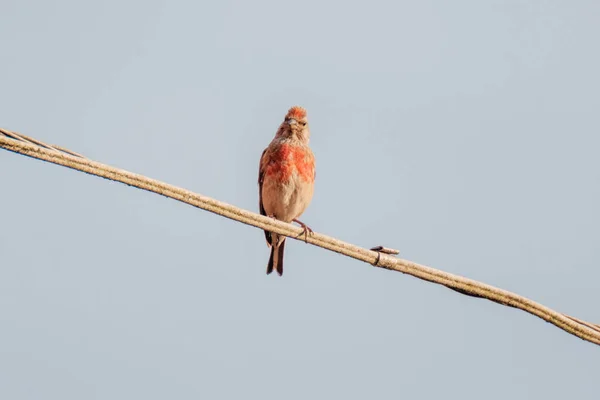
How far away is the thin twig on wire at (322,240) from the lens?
416 centimetres

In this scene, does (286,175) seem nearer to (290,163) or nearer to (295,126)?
(290,163)

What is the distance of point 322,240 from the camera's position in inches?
193

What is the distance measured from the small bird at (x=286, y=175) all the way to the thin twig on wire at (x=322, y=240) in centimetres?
437

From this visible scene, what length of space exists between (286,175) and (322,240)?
4.53 metres

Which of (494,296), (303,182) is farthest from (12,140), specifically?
(303,182)

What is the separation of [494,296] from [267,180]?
5211mm

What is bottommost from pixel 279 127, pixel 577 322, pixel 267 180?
pixel 577 322

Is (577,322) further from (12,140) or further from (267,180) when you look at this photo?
(267,180)

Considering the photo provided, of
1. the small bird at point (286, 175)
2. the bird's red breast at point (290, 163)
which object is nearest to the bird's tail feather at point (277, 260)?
the small bird at point (286, 175)

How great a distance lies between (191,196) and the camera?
4453 millimetres

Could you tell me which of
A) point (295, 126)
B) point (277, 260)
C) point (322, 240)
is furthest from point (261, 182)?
point (322, 240)

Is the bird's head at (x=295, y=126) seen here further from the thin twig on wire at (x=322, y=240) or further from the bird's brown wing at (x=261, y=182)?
the thin twig on wire at (x=322, y=240)

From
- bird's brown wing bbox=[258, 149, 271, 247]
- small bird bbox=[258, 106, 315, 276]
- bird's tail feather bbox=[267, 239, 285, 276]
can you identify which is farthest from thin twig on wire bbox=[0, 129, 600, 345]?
bird's tail feather bbox=[267, 239, 285, 276]

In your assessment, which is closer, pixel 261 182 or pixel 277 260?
pixel 261 182
